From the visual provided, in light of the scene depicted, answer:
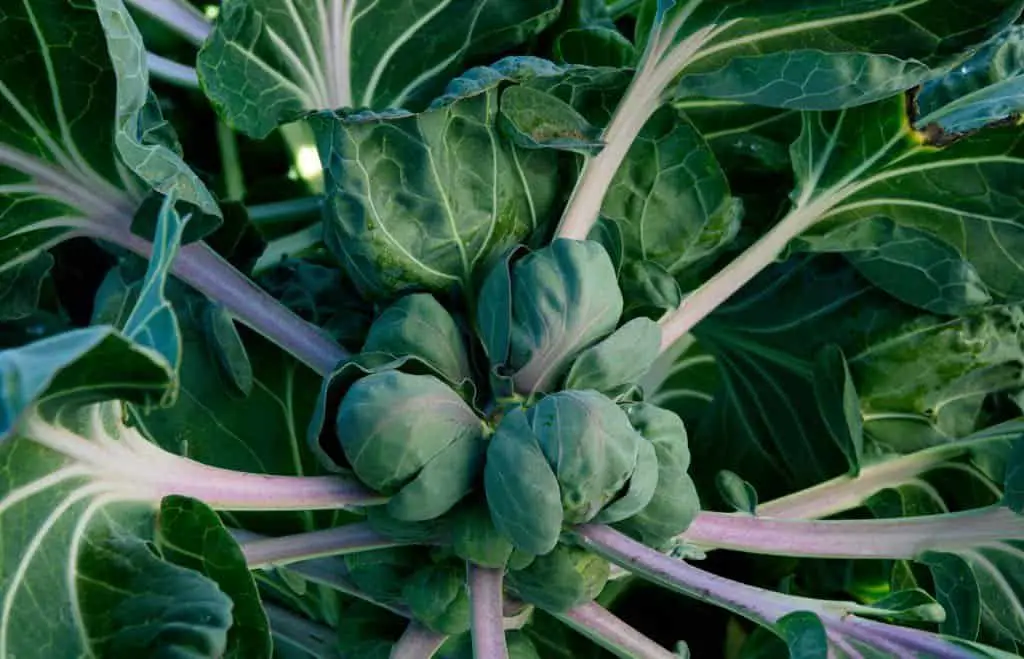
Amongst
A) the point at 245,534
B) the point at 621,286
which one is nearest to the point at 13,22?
the point at 245,534

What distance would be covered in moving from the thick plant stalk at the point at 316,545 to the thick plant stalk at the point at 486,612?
0.43ft

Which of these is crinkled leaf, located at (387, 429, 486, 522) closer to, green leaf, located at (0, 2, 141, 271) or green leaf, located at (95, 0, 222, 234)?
green leaf, located at (95, 0, 222, 234)

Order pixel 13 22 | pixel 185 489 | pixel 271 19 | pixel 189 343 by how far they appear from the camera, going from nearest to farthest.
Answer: pixel 185 489
pixel 13 22
pixel 271 19
pixel 189 343

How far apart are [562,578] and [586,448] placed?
0.89 feet

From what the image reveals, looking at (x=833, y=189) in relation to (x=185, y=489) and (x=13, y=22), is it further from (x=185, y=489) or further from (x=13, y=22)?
(x=13, y=22)

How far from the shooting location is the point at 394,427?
1.38 meters

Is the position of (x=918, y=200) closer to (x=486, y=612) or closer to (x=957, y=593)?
(x=957, y=593)

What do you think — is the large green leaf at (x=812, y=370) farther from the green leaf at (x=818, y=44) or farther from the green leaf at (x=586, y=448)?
the green leaf at (x=586, y=448)

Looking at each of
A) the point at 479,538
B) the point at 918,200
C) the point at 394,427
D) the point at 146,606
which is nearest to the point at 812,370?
the point at 918,200

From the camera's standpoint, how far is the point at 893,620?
5.05 ft

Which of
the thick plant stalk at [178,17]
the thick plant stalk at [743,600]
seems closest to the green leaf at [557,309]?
the thick plant stalk at [743,600]

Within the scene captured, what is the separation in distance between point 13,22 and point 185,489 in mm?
745

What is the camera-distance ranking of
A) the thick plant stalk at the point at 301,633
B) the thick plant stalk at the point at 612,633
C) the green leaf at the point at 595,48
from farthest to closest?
the thick plant stalk at the point at 301,633 < the green leaf at the point at 595,48 < the thick plant stalk at the point at 612,633

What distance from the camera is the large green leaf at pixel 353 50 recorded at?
5.56ft
